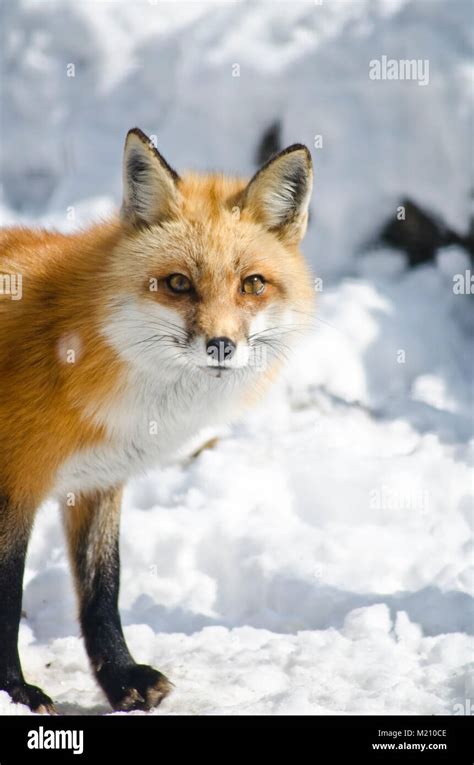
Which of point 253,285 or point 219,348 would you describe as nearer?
point 219,348

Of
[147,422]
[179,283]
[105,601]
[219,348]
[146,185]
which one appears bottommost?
[105,601]

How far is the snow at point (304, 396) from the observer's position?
336 centimetres

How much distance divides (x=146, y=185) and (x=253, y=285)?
47 centimetres

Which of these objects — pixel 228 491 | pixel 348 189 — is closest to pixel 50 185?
pixel 348 189

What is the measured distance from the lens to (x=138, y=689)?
9.91 feet

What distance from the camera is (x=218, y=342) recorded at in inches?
94.3

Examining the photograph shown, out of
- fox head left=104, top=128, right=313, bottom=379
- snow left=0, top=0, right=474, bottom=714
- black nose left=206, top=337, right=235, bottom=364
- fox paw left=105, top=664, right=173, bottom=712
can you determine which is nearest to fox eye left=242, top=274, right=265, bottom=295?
fox head left=104, top=128, right=313, bottom=379

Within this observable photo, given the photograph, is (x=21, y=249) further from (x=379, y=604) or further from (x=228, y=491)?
(x=379, y=604)

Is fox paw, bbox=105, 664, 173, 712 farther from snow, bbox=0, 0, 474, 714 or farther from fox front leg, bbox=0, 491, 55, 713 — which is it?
fox front leg, bbox=0, 491, 55, 713

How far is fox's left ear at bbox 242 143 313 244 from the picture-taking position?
273 centimetres

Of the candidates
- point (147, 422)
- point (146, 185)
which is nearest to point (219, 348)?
point (147, 422)

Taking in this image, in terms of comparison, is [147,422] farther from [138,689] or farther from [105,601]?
[138,689]

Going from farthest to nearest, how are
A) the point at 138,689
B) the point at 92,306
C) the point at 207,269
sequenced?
the point at 138,689 < the point at 92,306 < the point at 207,269

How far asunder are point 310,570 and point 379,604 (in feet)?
1.18
